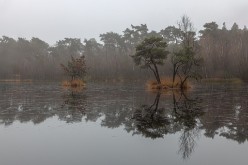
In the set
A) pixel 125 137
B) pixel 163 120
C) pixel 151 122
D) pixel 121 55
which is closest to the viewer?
pixel 125 137

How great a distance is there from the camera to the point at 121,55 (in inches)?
3706

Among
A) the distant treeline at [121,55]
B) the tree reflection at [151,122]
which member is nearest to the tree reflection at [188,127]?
the tree reflection at [151,122]

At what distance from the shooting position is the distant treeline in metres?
64.1

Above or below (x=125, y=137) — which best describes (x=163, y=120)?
above

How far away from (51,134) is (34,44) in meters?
103

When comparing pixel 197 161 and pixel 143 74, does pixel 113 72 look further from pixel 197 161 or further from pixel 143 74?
pixel 197 161

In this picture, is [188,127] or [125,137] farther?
[188,127]

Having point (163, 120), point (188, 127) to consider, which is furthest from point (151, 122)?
point (188, 127)

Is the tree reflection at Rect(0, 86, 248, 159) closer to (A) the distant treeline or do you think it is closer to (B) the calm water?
(B) the calm water

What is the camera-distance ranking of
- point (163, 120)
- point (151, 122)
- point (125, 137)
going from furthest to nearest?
1. point (163, 120)
2. point (151, 122)
3. point (125, 137)

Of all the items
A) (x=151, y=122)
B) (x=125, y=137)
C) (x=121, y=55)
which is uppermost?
(x=121, y=55)

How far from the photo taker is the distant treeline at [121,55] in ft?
210

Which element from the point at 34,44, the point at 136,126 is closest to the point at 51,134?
the point at 136,126

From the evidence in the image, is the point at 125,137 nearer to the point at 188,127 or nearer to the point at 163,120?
the point at 188,127
